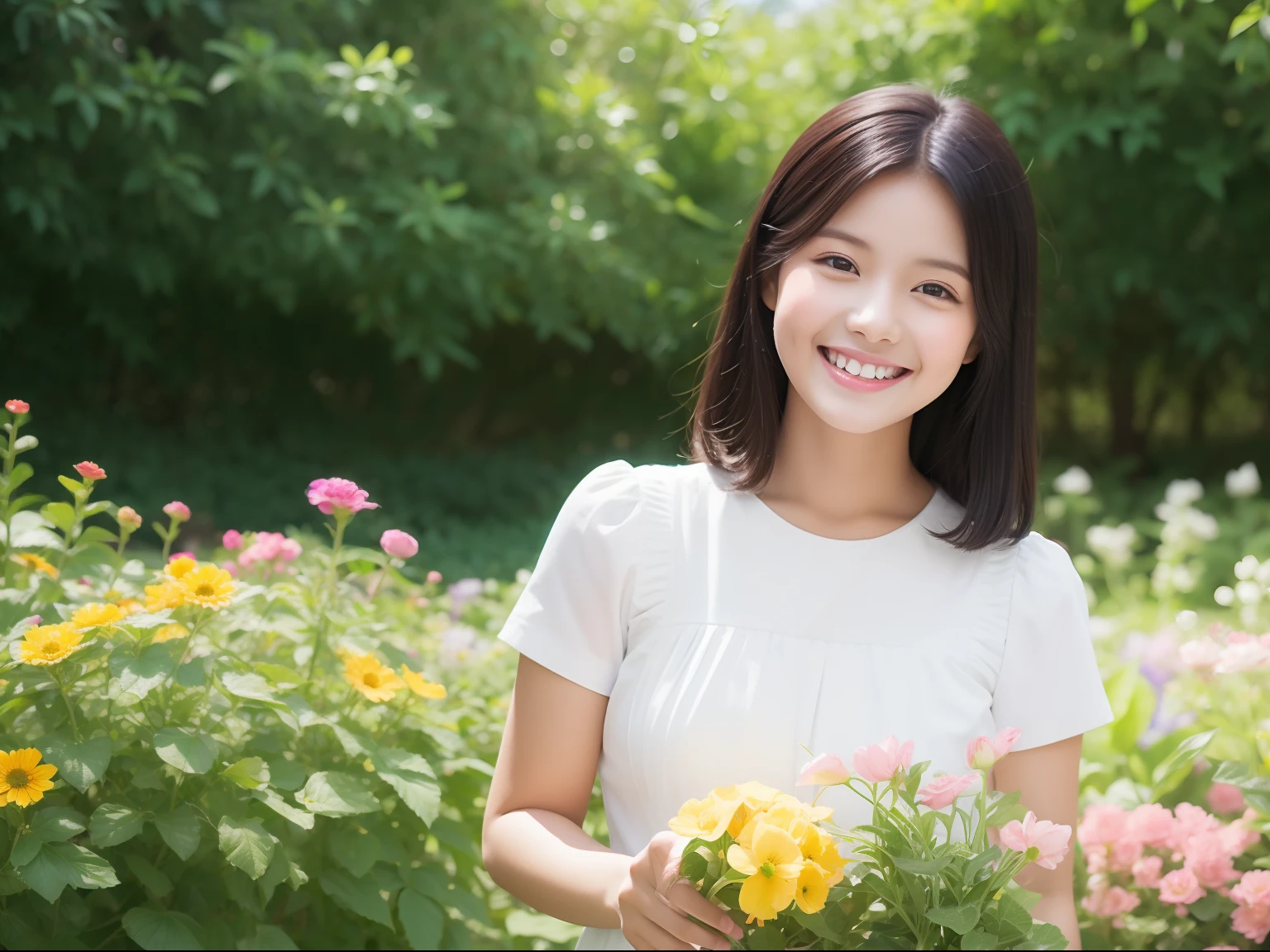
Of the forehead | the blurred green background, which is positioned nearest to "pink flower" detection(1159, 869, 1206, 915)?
the forehead

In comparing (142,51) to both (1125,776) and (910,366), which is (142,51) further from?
(1125,776)

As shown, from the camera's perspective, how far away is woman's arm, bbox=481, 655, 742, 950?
49.2 inches

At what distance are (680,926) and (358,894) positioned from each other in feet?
2.12

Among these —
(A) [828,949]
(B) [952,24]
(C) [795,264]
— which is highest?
(B) [952,24]

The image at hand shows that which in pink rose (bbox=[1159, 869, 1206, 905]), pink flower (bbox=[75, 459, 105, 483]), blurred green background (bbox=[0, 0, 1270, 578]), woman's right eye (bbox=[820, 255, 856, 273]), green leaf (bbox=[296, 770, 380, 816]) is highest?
blurred green background (bbox=[0, 0, 1270, 578])

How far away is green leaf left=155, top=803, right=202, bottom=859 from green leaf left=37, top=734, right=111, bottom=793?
0.10 metres

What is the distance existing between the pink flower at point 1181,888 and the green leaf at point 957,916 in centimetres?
86

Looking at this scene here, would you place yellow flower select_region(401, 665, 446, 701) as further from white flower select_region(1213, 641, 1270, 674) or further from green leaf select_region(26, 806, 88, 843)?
white flower select_region(1213, 641, 1270, 674)

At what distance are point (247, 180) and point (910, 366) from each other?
3.57 meters

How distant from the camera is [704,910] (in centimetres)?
104

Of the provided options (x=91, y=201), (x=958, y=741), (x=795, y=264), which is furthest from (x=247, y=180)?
(x=958, y=741)

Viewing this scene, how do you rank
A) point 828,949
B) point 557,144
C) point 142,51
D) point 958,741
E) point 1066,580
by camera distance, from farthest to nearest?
point 557,144 < point 142,51 < point 1066,580 < point 958,741 < point 828,949

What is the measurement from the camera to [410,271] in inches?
170

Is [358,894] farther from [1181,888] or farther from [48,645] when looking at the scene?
[1181,888]
